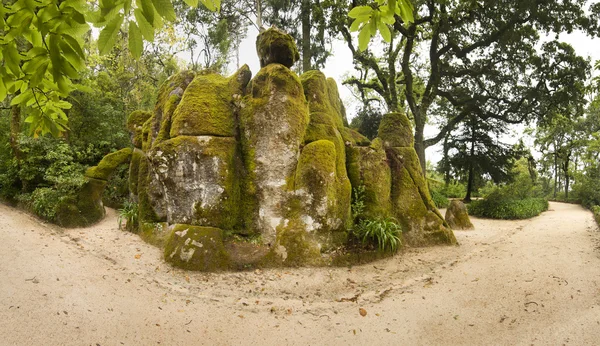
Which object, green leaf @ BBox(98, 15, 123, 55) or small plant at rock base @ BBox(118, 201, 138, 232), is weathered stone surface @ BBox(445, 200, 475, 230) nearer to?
small plant at rock base @ BBox(118, 201, 138, 232)

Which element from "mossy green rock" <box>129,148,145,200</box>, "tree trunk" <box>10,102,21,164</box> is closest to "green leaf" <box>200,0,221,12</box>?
"mossy green rock" <box>129,148,145,200</box>

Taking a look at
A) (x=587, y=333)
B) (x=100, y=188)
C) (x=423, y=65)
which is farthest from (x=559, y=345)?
(x=423, y=65)

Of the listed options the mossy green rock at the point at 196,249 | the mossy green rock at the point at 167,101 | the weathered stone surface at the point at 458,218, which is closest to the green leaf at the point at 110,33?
the mossy green rock at the point at 196,249

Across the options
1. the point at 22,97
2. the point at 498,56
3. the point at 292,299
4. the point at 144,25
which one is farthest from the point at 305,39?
the point at 144,25

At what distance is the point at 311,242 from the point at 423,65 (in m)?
18.8

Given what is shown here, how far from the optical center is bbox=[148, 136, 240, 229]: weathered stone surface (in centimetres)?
700

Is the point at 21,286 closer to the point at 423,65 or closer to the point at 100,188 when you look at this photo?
the point at 100,188

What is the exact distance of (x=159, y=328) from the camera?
4.02 metres

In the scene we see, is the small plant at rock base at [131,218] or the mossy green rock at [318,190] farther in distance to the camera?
the small plant at rock base at [131,218]

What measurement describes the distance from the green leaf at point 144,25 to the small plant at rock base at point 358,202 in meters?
6.90

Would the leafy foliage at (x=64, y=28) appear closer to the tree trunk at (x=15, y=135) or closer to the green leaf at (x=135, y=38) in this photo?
the green leaf at (x=135, y=38)

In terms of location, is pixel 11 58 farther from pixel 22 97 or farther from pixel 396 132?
pixel 396 132

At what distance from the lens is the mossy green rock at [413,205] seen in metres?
8.30

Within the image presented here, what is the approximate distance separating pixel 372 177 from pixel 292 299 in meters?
4.08
